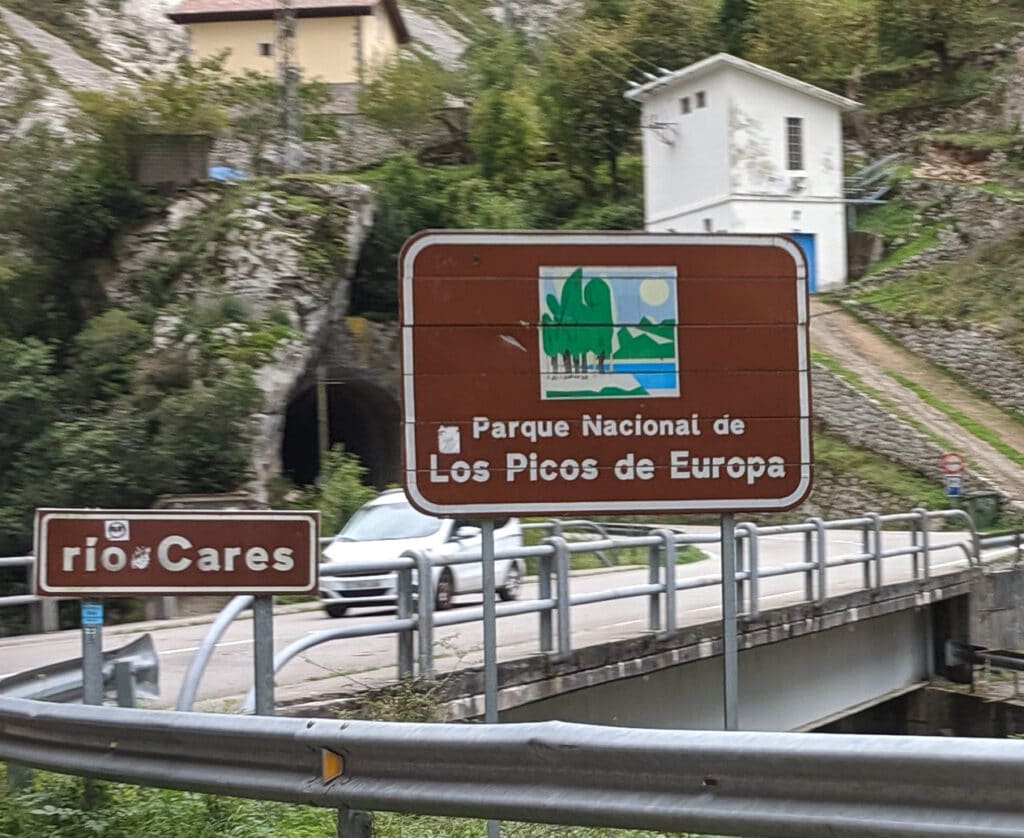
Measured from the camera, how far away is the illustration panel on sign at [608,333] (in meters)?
4.97

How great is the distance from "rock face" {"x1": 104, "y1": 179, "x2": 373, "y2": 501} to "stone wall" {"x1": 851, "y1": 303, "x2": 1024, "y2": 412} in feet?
54.6

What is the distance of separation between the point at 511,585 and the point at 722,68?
29.0 meters

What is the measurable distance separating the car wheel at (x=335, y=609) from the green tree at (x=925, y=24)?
43882 mm

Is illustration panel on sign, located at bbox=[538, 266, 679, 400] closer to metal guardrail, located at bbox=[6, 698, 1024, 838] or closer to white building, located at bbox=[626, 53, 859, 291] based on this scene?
metal guardrail, located at bbox=[6, 698, 1024, 838]

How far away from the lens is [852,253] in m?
46.2

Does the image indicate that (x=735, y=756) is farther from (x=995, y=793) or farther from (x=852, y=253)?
(x=852, y=253)

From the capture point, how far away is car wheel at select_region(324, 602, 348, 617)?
16.4m

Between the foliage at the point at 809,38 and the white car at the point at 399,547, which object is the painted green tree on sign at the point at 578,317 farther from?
the foliage at the point at 809,38

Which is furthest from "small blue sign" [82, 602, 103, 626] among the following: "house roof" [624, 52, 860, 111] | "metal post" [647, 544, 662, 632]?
"house roof" [624, 52, 860, 111]

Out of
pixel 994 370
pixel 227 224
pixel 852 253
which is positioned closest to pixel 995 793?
pixel 227 224

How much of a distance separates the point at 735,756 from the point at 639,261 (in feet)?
6.88

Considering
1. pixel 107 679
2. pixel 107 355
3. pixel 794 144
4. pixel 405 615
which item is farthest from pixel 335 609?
pixel 794 144

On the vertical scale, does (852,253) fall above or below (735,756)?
above

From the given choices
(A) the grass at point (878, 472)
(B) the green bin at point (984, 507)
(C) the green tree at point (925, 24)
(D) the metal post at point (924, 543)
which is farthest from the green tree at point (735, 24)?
(D) the metal post at point (924, 543)
